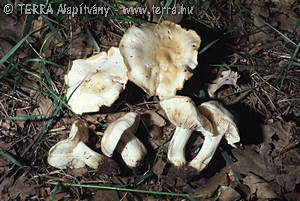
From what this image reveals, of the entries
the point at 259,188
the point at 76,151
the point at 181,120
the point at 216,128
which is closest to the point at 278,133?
the point at 259,188

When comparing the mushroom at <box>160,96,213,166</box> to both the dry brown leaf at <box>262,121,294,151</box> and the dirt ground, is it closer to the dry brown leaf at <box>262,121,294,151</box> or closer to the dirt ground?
the dirt ground

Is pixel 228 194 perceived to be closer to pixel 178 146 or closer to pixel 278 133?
pixel 178 146

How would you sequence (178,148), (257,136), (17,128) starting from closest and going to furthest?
(178,148) → (257,136) → (17,128)

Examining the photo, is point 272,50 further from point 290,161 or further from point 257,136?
point 290,161

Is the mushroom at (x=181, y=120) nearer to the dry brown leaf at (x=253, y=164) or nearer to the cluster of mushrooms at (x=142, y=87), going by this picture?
the cluster of mushrooms at (x=142, y=87)

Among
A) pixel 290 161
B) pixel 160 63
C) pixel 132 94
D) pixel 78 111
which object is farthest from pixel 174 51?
pixel 290 161

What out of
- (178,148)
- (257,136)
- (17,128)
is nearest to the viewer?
(178,148)

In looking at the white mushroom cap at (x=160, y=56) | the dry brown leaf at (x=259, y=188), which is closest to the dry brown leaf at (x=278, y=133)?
the dry brown leaf at (x=259, y=188)
